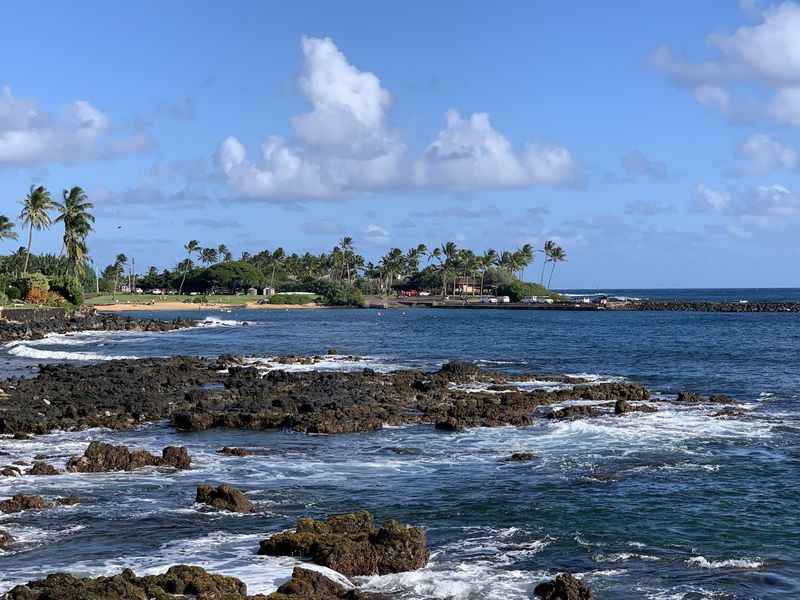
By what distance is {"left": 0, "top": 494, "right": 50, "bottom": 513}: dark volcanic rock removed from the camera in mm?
19203

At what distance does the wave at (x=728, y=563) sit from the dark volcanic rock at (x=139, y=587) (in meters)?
8.32

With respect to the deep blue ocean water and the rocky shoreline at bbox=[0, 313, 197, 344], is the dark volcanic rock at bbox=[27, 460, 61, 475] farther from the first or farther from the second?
the rocky shoreline at bbox=[0, 313, 197, 344]

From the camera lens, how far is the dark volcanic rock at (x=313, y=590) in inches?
543

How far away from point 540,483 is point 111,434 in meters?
15.4

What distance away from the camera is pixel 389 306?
178 metres

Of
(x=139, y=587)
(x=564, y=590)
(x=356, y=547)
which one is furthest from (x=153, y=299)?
(x=564, y=590)

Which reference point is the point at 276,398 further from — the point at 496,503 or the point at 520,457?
the point at 496,503

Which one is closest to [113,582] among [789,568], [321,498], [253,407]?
[321,498]

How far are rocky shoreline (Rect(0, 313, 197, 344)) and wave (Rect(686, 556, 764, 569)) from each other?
70.5m

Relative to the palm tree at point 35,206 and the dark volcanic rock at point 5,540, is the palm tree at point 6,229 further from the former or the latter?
the dark volcanic rock at point 5,540

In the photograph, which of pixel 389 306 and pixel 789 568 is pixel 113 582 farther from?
pixel 389 306

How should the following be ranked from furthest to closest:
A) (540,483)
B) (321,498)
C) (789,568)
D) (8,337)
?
(8,337) → (540,483) → (321,498) → (789,568)

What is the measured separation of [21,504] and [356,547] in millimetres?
8145

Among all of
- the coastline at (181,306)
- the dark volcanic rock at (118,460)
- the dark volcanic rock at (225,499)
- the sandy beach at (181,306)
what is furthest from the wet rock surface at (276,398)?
the sandy beach at (181,306)
